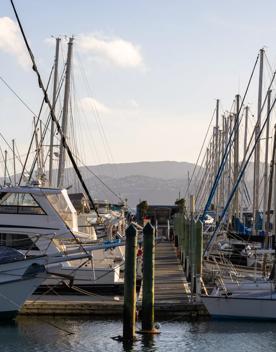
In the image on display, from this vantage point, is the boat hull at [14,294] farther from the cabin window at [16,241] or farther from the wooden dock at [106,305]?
the cabin window at [16,241]

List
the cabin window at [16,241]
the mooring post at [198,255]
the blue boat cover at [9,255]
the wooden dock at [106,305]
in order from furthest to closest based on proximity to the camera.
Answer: the cabin window at [16,241], the mooring post at [198,255], the wooden dock at [106,305], the blue boat cover at [9,255]

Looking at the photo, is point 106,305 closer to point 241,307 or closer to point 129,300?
point 129,300

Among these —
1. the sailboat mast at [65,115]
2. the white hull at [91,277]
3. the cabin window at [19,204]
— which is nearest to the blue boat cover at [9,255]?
the cabin window at [19,204]

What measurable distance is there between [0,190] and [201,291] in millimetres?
8196

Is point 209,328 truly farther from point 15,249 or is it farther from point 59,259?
point 15,249

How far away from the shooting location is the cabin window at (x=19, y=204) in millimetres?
29734

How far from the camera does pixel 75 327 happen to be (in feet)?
83.1

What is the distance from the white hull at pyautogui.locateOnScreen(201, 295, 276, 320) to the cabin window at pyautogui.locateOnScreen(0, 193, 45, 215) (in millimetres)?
7363

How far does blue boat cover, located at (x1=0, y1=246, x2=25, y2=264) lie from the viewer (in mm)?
25469

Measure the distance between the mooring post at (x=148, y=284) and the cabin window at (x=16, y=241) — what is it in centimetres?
585

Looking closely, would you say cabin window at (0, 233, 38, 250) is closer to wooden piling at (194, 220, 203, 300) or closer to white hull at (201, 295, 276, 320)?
wooden piling at (194, 220, 203, 300)

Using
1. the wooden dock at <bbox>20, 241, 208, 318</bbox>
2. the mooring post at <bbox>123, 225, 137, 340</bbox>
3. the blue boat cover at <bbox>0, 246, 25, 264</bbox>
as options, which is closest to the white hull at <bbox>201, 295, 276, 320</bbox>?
the wooden dock at <bbox>20, 241, 208, 318</bbox>

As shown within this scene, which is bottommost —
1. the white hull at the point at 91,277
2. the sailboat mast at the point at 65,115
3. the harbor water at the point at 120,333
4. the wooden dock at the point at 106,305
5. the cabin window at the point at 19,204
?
the harbor water at the point at 120,333

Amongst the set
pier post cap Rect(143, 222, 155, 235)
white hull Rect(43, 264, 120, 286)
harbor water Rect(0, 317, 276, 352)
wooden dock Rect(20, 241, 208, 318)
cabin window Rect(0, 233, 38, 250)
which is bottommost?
harbor water Rect(0, 317, 276, 352)
